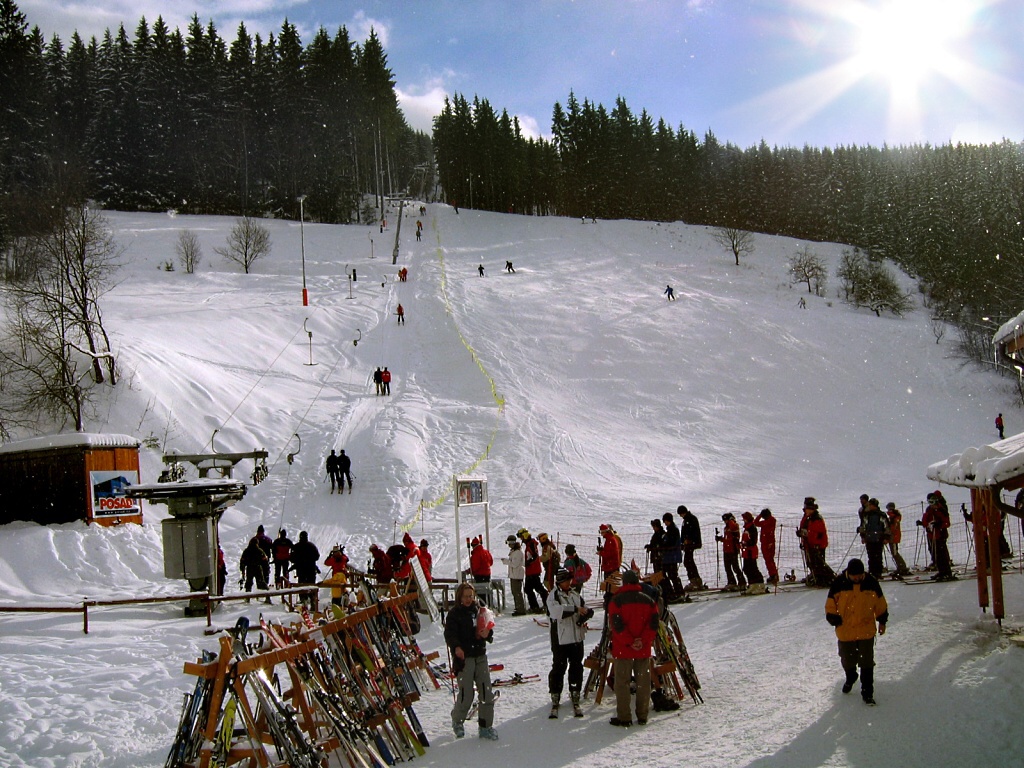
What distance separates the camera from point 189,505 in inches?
495

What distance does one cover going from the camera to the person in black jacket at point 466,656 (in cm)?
704

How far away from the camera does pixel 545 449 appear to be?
2434 centimetres

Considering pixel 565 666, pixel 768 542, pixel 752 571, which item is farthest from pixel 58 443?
pixel 768 542

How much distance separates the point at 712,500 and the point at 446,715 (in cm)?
1380

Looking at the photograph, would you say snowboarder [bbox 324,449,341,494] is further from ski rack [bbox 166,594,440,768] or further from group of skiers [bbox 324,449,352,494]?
ski rack [bbox 166,594,440,768]

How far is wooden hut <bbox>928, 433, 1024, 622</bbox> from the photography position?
8211 millimetres

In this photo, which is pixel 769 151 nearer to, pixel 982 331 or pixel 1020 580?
pixel 982 331

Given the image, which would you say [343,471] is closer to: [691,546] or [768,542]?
[691,546]

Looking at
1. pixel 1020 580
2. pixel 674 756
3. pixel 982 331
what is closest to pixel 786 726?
pixel 674 756

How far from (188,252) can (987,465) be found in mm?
46308

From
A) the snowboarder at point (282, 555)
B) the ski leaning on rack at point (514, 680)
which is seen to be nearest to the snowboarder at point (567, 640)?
the ski leaning on rack at point (514, 680)

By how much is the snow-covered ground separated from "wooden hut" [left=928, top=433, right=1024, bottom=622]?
0.58m

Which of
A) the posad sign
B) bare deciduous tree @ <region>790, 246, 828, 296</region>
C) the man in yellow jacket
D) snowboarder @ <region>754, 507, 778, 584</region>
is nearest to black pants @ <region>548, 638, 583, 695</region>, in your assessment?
the man in yellow jacket

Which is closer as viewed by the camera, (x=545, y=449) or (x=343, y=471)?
(x=343, y=471)
